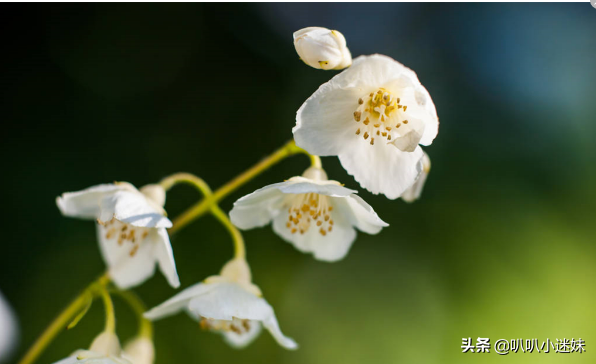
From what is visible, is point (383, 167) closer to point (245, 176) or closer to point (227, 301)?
point (245, 176)

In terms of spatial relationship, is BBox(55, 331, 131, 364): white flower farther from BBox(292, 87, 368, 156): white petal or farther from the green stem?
BBox(292, 87, 368, 156): white petal

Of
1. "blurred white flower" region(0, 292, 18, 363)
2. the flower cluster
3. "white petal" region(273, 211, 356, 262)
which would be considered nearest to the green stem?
the flower cluster

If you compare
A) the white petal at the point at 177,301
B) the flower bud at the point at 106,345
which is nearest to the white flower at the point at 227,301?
the white petal at the point at 177,301

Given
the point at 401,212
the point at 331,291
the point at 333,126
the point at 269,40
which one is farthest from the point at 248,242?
the point at 333,126

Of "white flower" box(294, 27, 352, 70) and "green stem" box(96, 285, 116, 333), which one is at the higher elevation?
"white flower" box(294, 27, 352, 70)

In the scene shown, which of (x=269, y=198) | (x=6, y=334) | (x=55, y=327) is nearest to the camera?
(x=55, y=327)

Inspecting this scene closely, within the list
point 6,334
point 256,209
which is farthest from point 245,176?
point 6,334

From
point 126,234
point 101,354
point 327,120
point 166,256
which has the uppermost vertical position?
point 327,120
